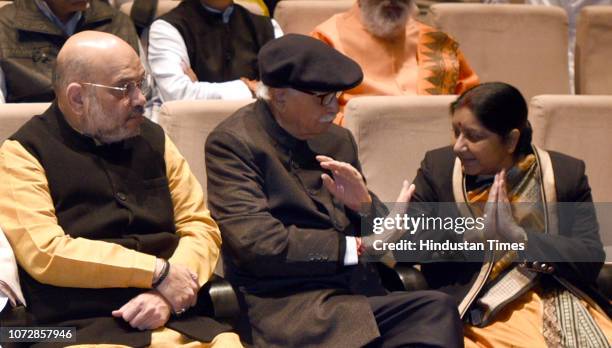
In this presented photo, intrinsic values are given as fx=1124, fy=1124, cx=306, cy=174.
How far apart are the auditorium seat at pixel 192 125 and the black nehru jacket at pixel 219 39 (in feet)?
3.23

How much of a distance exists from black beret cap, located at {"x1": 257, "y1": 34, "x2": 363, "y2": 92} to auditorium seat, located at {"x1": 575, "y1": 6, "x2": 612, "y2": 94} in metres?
1.96

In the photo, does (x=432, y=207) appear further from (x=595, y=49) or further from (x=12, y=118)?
(x=595, y=49)

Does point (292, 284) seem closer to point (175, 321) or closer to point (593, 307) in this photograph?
point (175, 321)

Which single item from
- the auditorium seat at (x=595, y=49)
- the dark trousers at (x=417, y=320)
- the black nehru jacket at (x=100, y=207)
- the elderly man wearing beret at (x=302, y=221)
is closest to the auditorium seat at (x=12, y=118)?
the black nehru jacket at (x=100, y=207)

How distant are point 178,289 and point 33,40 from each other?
1.55 meters

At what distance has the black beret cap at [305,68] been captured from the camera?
338 centimetres

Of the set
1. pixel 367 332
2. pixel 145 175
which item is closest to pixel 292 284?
pixel 367 332

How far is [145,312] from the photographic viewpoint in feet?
9.95

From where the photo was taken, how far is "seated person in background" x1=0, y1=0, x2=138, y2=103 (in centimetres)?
414

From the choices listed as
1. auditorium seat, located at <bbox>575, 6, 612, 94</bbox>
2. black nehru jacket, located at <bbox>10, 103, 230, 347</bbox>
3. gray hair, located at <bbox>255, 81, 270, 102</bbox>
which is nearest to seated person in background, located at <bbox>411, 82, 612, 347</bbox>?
gray hair, located at <bbox>255, 81, 270, 102</bbox>

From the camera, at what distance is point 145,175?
128 inches

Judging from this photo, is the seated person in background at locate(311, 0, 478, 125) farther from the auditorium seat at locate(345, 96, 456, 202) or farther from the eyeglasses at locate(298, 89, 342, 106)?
the eyeglasses at locate(298, 89, 342, 106)

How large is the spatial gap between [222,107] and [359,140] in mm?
499

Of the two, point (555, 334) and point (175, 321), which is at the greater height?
point (175, 321)
